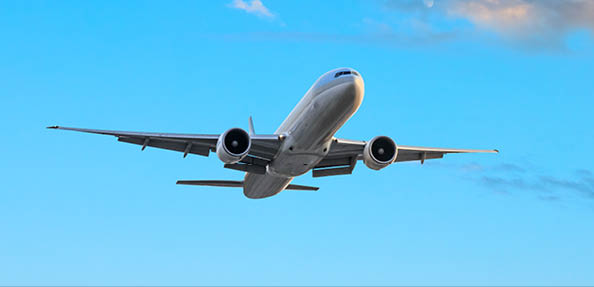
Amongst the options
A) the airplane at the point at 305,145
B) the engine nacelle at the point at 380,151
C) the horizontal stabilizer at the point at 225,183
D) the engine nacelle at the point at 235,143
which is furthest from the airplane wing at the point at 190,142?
the engine nacelle at the point at 380,151

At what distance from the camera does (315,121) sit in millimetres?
37531

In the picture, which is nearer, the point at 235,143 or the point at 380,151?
the point at 235,143

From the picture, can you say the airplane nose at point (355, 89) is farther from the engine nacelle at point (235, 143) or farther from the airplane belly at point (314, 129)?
the engine nacelle at point (235, 143)

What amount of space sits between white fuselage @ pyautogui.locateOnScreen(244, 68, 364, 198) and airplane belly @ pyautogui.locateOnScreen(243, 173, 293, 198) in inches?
10.1

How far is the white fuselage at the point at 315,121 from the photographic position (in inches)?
1426

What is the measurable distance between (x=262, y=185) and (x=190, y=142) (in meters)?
5.84

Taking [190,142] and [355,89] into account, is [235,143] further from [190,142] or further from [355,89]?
[355,89]

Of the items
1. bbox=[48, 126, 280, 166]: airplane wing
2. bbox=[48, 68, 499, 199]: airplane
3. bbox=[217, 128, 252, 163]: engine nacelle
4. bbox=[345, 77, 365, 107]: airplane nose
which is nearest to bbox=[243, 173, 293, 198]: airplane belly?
bbox=[48, 68, 499, 199]: airplane

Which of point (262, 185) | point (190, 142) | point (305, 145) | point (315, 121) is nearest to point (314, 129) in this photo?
point (315, 121)

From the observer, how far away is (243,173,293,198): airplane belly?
4426cm

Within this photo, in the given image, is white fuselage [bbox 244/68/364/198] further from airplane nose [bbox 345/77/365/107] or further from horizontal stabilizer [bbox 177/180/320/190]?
horizontal stabilizer [bbox 177/180/320/190]

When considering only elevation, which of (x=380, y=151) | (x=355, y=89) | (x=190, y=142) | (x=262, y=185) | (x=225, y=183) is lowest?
(x=380, y=151)

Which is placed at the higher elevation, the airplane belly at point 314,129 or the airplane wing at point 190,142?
the airplane wing at point 190,142

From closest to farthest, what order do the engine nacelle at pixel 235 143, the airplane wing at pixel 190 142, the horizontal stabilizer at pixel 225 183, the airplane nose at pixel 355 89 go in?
the airplane nose at pixel 355 89 < the engine nacelle at pixel 235 143 < the airplane wing at pixel 190 142 < the horizontal stabilizer at pixel 225 183
